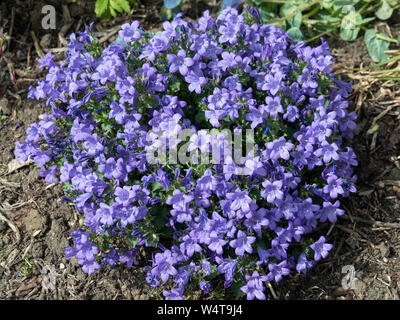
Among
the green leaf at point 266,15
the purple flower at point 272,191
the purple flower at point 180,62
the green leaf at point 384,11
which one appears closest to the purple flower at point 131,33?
the purple flower at point 180,62

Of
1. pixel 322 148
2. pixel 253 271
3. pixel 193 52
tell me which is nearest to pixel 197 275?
pixel 253 271

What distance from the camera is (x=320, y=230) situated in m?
4.39

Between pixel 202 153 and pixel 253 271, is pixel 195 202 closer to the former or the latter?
pixel 202 153

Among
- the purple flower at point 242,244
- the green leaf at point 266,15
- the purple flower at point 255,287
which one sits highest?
the green leaf at point 266,15

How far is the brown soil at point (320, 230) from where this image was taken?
414 cm

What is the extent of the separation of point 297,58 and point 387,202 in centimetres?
157

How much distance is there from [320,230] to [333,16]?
245 centimetres

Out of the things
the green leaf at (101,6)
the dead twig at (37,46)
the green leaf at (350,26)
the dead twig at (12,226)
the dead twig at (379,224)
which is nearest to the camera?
the dead twig at (379,224)

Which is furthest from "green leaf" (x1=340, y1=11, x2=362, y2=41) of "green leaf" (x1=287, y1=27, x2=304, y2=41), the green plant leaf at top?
the green plant leaf at top

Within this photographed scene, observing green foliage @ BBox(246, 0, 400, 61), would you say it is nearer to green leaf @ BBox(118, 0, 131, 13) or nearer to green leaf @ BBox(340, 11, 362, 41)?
green leaf @ BBox(340, 11, 362, 41)

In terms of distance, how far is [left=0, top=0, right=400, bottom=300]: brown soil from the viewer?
4.14 metres

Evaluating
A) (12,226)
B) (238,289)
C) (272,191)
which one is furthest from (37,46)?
(238,289)

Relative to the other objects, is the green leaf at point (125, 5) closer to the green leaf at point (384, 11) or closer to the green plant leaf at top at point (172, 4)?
the green plant leaf at top at point (172, 4)

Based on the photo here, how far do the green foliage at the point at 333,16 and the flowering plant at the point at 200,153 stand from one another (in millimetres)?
1196
